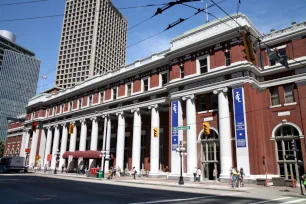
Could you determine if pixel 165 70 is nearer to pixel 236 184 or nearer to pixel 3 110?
pixel 236 184

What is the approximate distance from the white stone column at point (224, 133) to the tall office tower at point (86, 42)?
86.1 meters

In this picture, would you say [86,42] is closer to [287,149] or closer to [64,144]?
[64,144]

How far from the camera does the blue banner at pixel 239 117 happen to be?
25.8 meters

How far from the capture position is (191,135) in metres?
30.4

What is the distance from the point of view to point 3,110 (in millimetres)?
115000

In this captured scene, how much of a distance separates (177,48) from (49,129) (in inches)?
1593

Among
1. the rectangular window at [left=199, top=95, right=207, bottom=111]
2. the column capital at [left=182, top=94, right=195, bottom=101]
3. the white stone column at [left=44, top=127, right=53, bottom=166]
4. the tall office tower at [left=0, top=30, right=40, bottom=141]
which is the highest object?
the tall office tower at [left=0, top=30, right=40, bottom=141]

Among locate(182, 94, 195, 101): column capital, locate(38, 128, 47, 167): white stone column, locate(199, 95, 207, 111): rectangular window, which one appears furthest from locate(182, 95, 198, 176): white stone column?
locate(38, 128, 47, 167): white stone column

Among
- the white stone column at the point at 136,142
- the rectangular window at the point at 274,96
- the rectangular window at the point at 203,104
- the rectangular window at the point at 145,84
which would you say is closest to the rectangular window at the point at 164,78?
the rectangular window at the point at 145,84

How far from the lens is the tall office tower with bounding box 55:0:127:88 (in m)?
110

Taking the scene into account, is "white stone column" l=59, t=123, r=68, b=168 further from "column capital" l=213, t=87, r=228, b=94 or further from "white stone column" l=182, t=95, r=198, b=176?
"column capital" l=213, t=87, r=228, b=94

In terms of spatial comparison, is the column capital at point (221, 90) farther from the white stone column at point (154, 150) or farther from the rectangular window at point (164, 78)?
the white stone column at point (154, 150)

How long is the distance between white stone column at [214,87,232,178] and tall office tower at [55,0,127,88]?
86095 mm

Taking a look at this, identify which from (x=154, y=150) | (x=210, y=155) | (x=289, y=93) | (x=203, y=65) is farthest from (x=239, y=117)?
(x=154, y=150)
